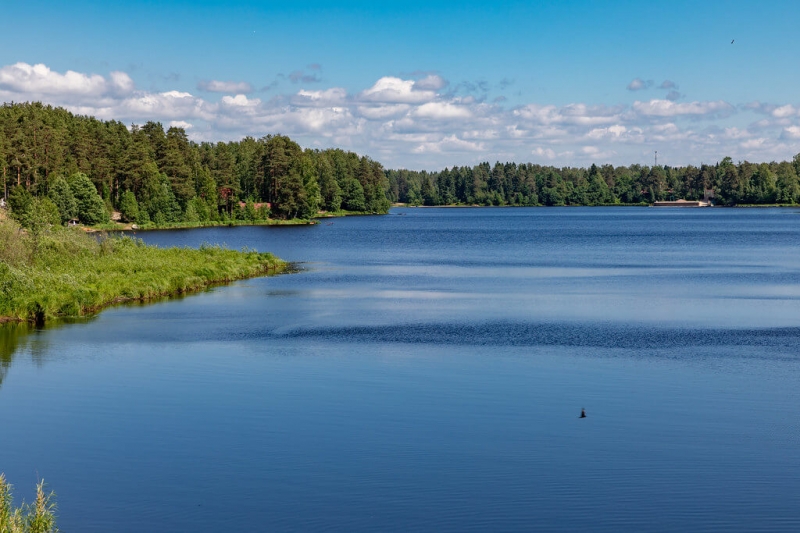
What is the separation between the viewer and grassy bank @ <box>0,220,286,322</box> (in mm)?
41531

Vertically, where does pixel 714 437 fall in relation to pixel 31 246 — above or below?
below

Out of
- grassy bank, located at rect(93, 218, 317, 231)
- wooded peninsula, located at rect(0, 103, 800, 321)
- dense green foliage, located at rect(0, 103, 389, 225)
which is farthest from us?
grassy bank, located at rect(93, 218, 317, 231)

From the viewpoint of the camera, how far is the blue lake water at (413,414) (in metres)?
17.3

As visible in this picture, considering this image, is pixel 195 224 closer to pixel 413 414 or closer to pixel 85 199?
pixel 85 199

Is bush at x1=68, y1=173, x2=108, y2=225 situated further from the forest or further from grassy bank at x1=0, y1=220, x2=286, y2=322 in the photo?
grassy bank at x1=0, y1=220, x2=286, y2=322

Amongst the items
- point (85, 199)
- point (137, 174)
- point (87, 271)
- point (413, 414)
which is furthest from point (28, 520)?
point (137, 174)

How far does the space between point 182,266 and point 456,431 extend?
39113mm

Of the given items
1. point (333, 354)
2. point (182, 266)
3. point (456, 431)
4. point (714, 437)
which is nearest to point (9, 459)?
point (456, 431)

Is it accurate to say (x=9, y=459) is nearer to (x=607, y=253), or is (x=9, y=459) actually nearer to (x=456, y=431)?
(x=456, y=431)

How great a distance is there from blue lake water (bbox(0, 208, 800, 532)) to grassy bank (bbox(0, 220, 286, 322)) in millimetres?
1937

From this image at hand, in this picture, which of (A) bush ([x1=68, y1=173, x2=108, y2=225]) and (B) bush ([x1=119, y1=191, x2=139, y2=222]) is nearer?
(A) bush ([x1=68, y1=173, x2=108, y2=225])

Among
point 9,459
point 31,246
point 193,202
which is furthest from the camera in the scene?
point 193,202

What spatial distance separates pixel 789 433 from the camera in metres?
22.1

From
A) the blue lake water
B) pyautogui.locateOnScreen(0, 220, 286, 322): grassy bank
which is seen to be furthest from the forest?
the blue lake water
